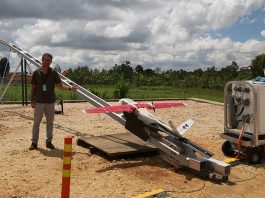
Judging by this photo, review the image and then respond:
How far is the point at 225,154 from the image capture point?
27.0 feet

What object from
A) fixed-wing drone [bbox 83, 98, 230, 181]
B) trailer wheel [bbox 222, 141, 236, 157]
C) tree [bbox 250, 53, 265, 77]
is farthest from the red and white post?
tree [bbox 250, 53, 265, 77]

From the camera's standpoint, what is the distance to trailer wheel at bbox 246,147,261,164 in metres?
7.52

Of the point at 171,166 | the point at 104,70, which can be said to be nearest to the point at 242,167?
the point at 171,166

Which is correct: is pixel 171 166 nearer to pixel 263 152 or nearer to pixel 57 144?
pixel 263 152

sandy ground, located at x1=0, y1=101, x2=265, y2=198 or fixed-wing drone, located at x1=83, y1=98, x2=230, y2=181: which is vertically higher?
fixed-wing drone, located at x1=83, y1=98, x2=230, y2=181

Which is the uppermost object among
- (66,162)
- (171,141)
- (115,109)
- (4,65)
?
Result: (4,65)

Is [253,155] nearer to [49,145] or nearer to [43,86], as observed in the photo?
[49,145]

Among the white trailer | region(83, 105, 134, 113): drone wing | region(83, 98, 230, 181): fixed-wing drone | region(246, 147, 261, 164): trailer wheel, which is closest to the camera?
region(83, 98, 230, 181): fixed-wing drone

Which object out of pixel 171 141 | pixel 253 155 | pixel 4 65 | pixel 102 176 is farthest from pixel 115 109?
pixel 4 65

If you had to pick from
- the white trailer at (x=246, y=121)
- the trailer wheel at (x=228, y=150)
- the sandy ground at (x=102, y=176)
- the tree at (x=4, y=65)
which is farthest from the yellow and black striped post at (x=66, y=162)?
the tree at (x=4, y=65)

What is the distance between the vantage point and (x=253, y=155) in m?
7.53

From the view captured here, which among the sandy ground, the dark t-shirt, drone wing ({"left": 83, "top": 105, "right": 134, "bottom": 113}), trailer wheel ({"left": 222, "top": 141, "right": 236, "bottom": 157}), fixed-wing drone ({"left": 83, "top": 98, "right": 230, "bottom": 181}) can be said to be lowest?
the sandy ground

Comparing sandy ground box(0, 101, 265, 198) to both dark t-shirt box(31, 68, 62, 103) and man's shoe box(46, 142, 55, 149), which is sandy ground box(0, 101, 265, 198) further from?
dark t-shirt box(31, 68, 62, 103)

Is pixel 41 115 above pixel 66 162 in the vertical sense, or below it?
above
